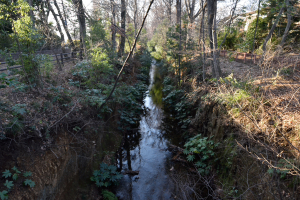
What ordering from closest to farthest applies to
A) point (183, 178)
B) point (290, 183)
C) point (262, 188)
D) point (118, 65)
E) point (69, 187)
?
1. point (290, 183)
2. point (262, 188)
3. point (69, 187)
4. point (183, 178)
5. point (118, 65)

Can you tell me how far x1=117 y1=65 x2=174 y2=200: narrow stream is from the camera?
6.06 meters

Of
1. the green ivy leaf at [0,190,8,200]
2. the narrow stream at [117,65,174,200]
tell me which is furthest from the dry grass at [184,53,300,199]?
the green ivy leaf at [0,190,8,200]

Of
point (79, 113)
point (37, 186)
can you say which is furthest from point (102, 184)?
point (79, 113)

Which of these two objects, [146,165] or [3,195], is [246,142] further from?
[3,195]

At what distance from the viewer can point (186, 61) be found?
48.9ft

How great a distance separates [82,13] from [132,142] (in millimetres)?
9630

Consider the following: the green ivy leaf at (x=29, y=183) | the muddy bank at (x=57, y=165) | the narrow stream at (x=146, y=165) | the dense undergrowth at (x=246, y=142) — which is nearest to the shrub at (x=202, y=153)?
the dense undergrowth at (x=246, y=142)

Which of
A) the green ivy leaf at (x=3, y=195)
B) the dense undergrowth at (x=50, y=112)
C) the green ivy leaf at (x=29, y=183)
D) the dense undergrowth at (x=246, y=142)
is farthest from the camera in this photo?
the dense undergrowth at (x=50, y=112)

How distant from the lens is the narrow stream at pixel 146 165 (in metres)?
6.06

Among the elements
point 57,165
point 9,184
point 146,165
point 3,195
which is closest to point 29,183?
point 9,184

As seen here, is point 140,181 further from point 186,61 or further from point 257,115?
point 186,61

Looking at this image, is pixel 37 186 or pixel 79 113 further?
pixel 79 113

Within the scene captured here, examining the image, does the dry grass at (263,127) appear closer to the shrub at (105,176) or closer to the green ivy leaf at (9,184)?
the shrub at (105,176)

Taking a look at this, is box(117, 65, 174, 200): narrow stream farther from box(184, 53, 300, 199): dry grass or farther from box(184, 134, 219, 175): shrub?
box(184, 53, 300, 199): dry grass
